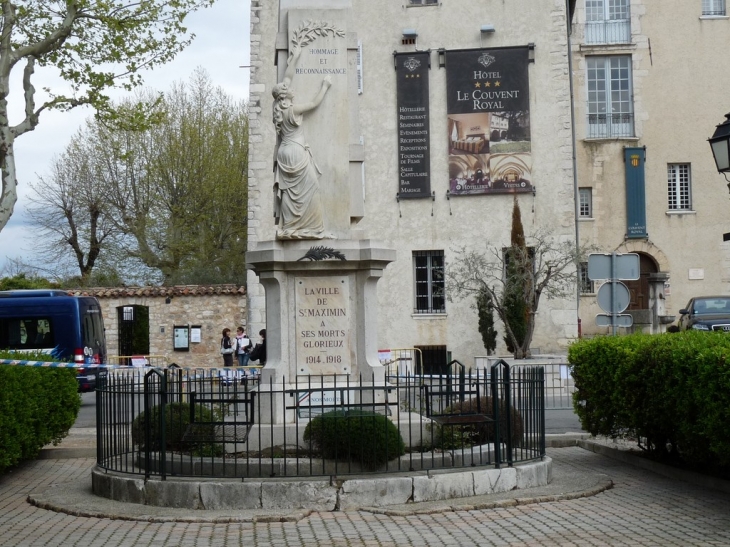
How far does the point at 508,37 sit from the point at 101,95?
15.1m

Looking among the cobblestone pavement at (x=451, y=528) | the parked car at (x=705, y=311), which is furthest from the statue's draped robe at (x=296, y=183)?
the parked car at (x=705, y=311)

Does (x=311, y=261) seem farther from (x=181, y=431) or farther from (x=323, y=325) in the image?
(x=181, y=431)

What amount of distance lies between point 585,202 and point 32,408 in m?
26.6

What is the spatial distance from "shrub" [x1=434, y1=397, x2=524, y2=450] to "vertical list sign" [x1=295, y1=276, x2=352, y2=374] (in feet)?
4.39

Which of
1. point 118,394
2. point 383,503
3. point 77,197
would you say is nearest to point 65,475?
point 118,394

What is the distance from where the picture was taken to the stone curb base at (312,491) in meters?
9.61

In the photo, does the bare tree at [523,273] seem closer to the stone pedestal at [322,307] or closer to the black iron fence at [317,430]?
the stone pedestal at [322,307]

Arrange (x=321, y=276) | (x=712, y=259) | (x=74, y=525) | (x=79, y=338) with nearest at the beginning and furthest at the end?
(x=74, y=525) → (x=321, y=276) → (x=79, y=338) → (x=712, y=259)

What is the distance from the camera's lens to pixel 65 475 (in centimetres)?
1315

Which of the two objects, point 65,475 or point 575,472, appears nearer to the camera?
point 575,472

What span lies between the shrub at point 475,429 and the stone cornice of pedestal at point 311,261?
5.86ft

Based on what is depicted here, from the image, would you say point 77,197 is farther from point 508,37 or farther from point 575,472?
point 575,472

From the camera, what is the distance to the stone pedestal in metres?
11.7

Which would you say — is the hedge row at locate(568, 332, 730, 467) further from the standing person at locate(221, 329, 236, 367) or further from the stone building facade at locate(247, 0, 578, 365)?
the stone building facade at locate(247, 0, 578, 365)
